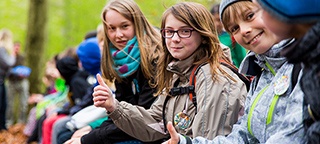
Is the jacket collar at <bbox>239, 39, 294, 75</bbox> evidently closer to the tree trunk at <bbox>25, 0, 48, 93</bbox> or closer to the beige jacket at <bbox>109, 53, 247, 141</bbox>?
the beige jacket at <bbox>109, 53, 247, 141</bbox>

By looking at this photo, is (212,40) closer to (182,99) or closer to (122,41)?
(182,99)

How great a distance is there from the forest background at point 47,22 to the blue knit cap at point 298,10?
11.7m

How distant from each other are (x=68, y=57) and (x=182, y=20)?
4.49 metres

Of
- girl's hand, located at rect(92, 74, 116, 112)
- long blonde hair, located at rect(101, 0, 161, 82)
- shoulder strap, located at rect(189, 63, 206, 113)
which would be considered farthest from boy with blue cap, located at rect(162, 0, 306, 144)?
long blonde hair, located at rect(101, 0, 161, 82)

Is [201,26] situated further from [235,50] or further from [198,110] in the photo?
[235,50]

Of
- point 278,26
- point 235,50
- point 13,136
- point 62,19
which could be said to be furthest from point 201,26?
point 62,19

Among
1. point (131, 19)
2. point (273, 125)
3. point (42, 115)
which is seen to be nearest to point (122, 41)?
point (131, 19)

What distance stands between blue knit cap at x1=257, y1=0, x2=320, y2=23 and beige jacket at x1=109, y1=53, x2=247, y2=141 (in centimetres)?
178

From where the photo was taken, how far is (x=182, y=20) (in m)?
4.35

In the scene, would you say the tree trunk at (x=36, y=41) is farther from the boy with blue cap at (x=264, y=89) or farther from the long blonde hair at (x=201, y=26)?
the boy with blue cap at (x=264, y=89)

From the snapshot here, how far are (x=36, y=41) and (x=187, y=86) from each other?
12455 mm

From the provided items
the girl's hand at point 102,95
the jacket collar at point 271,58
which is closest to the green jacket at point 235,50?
the girl's hand at point 102,95

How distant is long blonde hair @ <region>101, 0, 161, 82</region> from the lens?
5156 mm

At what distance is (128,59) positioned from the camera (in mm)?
5152
